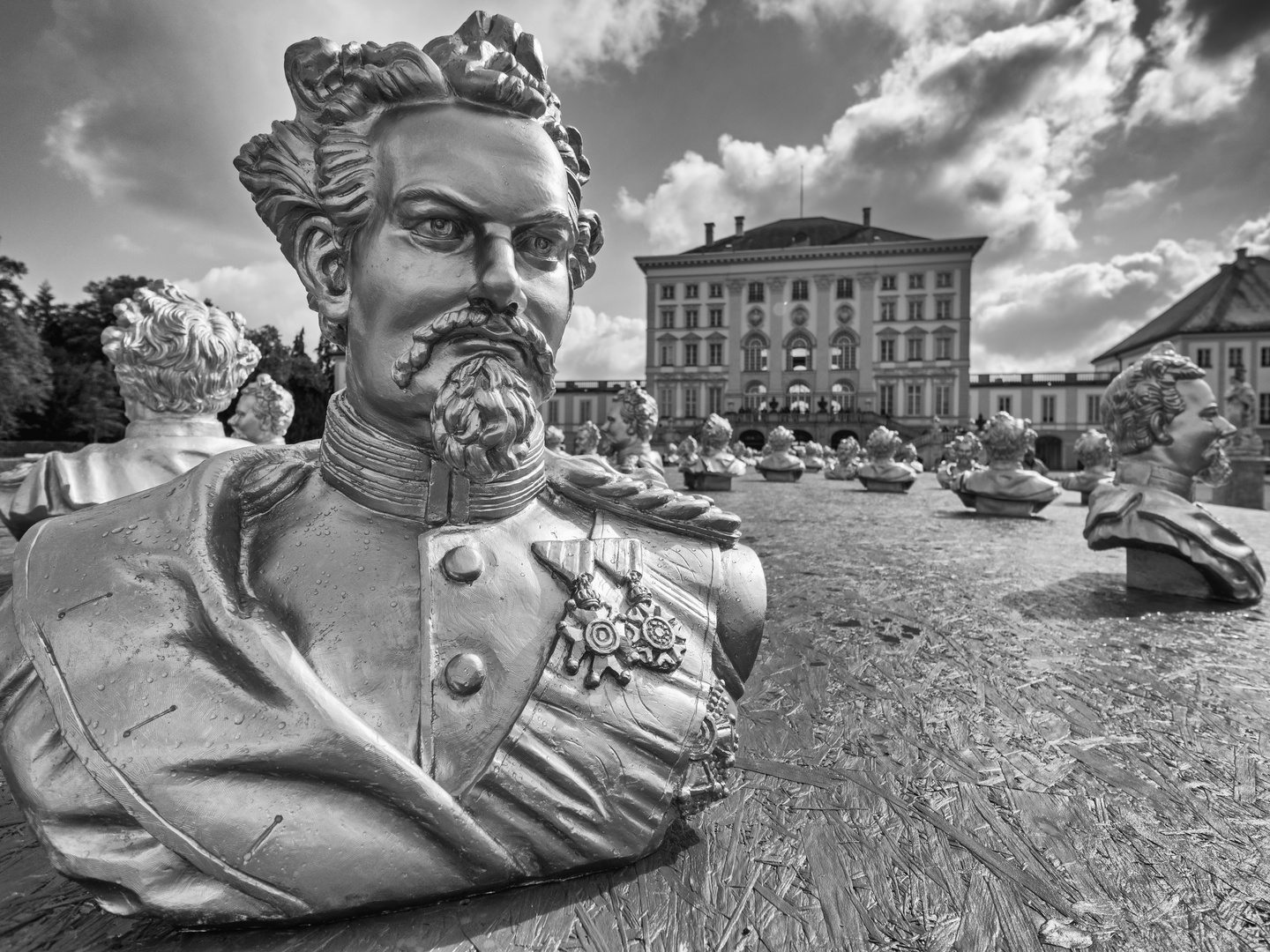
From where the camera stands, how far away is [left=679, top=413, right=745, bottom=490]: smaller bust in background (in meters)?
9.52

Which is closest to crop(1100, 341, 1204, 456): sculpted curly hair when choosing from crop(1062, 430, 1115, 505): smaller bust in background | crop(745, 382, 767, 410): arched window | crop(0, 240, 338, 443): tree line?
crop(1062, 430, 1115, 505): smaller bust in background

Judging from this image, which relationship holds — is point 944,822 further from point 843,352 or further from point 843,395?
point 843,352

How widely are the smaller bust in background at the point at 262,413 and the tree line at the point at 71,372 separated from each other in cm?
1308

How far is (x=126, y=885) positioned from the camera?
31.1 inches

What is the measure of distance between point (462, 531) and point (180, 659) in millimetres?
395

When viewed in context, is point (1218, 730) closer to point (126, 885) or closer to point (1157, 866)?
point (1157, 866)

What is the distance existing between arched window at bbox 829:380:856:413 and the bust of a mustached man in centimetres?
4222

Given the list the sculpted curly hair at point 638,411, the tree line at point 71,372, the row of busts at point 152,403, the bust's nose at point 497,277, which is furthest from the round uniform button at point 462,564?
the tree line at point 71,372

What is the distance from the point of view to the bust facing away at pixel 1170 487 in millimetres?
2871

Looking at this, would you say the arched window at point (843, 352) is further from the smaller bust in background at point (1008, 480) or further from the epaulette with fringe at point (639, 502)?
the epaulette with fringe at point (639, 502)

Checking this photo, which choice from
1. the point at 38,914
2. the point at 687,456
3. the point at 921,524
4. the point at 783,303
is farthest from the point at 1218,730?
the point at 783,303

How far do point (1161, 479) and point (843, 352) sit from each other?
137ft

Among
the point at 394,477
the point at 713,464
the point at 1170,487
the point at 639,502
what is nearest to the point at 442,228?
the point at 394,477

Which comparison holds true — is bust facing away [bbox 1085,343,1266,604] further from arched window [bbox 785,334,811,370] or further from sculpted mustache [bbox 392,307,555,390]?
arched window [bbox 785,334,811,370]
